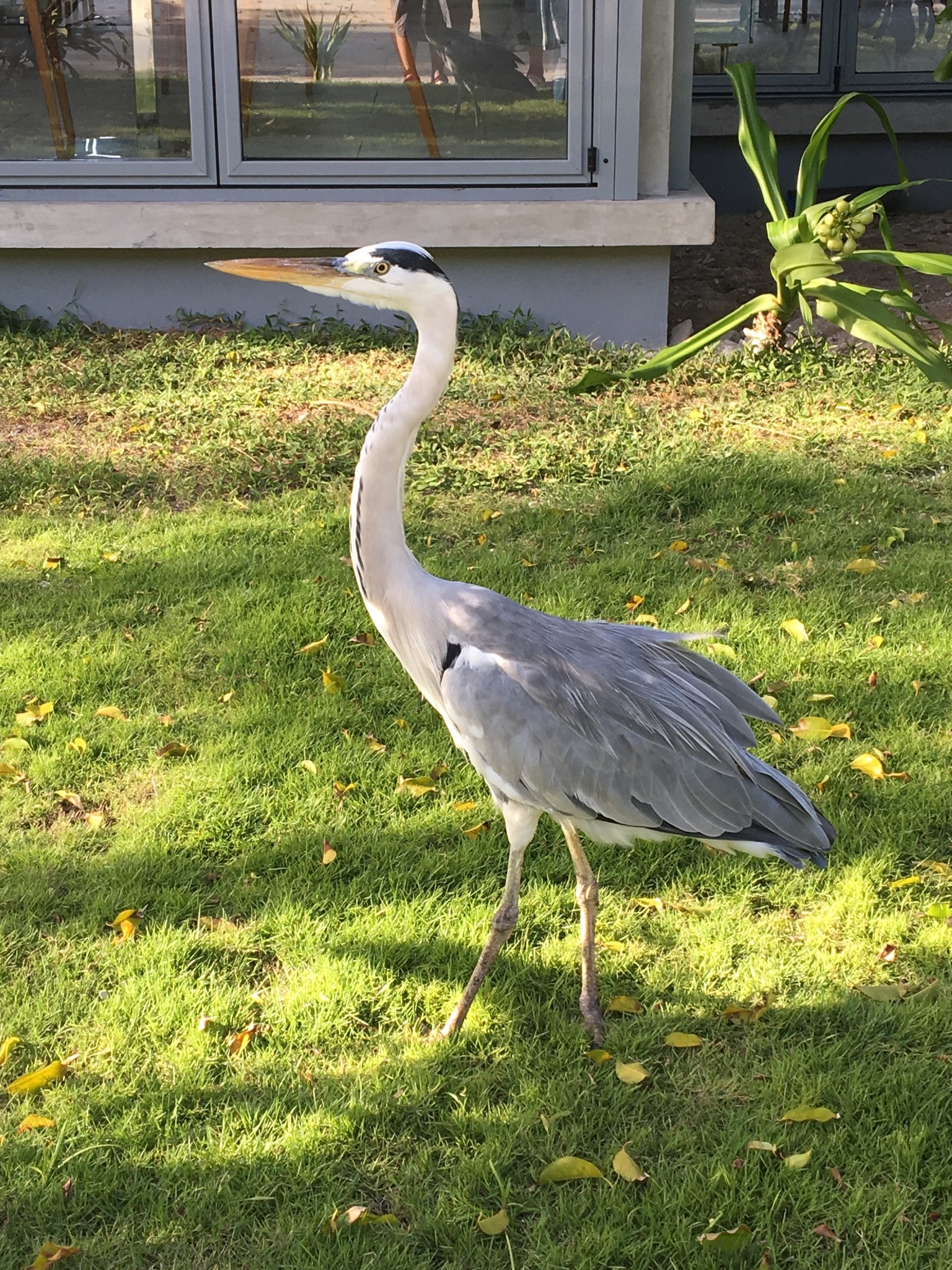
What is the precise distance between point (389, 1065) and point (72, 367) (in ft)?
17.5

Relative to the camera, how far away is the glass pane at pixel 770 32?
1169 cm

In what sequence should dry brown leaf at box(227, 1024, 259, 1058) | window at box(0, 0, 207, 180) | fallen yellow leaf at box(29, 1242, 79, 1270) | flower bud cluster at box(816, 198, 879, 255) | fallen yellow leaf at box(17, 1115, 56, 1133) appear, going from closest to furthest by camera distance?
fallen yellow leaf at box(29, 1242, 79, 1270)
fallen yellow leaf at box(17, 1115, 56, 1133)
dry brown leaf at box(227, 1024, 259, 1058)
flower bud cluster at box(816, 198, 879, 255)
window at box(0, 0, 207, 180)

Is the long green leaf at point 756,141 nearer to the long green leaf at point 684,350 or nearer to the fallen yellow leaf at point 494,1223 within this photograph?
the long green leaf at point 684,350

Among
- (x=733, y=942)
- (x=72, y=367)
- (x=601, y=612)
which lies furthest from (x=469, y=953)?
(x=72, y=367)

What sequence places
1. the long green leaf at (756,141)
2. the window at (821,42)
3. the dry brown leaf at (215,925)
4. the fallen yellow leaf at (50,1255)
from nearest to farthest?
the fallen yellow leaf at (50,1255), the dry brown leaf at (215,925), the long green leaf at (756,141), the window at (821,42)

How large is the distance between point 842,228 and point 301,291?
317cm

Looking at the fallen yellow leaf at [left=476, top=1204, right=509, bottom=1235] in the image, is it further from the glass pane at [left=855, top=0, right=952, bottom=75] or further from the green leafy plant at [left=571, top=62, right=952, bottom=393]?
the glass pane at [left=855, top=0, right=952, bottom=75]

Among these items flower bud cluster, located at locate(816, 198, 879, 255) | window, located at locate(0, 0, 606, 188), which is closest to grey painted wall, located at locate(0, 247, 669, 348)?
window, located at locate(0, 0, 606, 188)

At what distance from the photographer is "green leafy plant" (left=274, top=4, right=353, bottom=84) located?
7602 millimetres

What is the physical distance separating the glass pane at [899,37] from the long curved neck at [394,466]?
1059 centimetres

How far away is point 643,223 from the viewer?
7.28 meters

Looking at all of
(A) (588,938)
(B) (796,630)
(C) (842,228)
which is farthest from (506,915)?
(C) (842,228)

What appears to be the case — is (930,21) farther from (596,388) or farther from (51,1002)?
(51,1002)

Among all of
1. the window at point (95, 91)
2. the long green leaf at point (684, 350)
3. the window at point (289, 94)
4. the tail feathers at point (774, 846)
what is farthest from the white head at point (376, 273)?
the window at point (95, 91)
